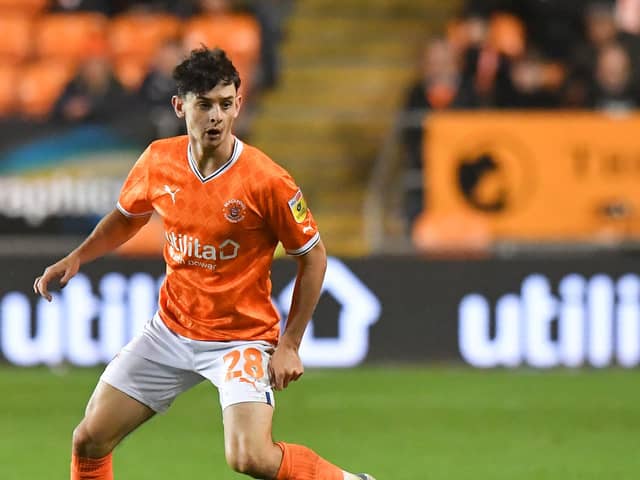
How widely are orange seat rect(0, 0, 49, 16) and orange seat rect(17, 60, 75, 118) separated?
87cm

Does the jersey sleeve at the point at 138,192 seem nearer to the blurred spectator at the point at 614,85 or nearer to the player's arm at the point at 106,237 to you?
the player's arm at the point at 106,237

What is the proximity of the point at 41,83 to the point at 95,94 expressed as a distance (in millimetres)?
1245

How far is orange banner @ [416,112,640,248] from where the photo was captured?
11.3 m

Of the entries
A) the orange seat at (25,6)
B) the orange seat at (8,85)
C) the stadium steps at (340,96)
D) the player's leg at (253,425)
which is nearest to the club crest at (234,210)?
→ the player's leg at (253,425)

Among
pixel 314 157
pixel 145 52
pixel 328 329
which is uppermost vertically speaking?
pixel 145 52

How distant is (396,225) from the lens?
11555 millimetres

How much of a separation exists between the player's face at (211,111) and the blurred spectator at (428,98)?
6.78 meters

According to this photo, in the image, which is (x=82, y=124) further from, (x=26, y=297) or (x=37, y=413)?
(x=37, y=413)

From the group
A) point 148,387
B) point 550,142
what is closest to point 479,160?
point 550,142

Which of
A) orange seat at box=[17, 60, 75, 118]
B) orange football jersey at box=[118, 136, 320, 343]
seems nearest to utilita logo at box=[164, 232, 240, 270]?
orange football jersey at box=[118, 136, 320, 343]

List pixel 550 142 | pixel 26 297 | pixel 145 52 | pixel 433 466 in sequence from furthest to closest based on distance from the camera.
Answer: pixel 145 52 < pixel 550 142 < pixel 26 297 < pixel 433 466

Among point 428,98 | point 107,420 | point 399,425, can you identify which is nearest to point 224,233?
point 107,420

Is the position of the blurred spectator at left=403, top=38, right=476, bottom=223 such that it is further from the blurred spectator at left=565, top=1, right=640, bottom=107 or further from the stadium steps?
the blurred spectator at left=565, top=1, right=640, bottom=107

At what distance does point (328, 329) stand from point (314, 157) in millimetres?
2808
